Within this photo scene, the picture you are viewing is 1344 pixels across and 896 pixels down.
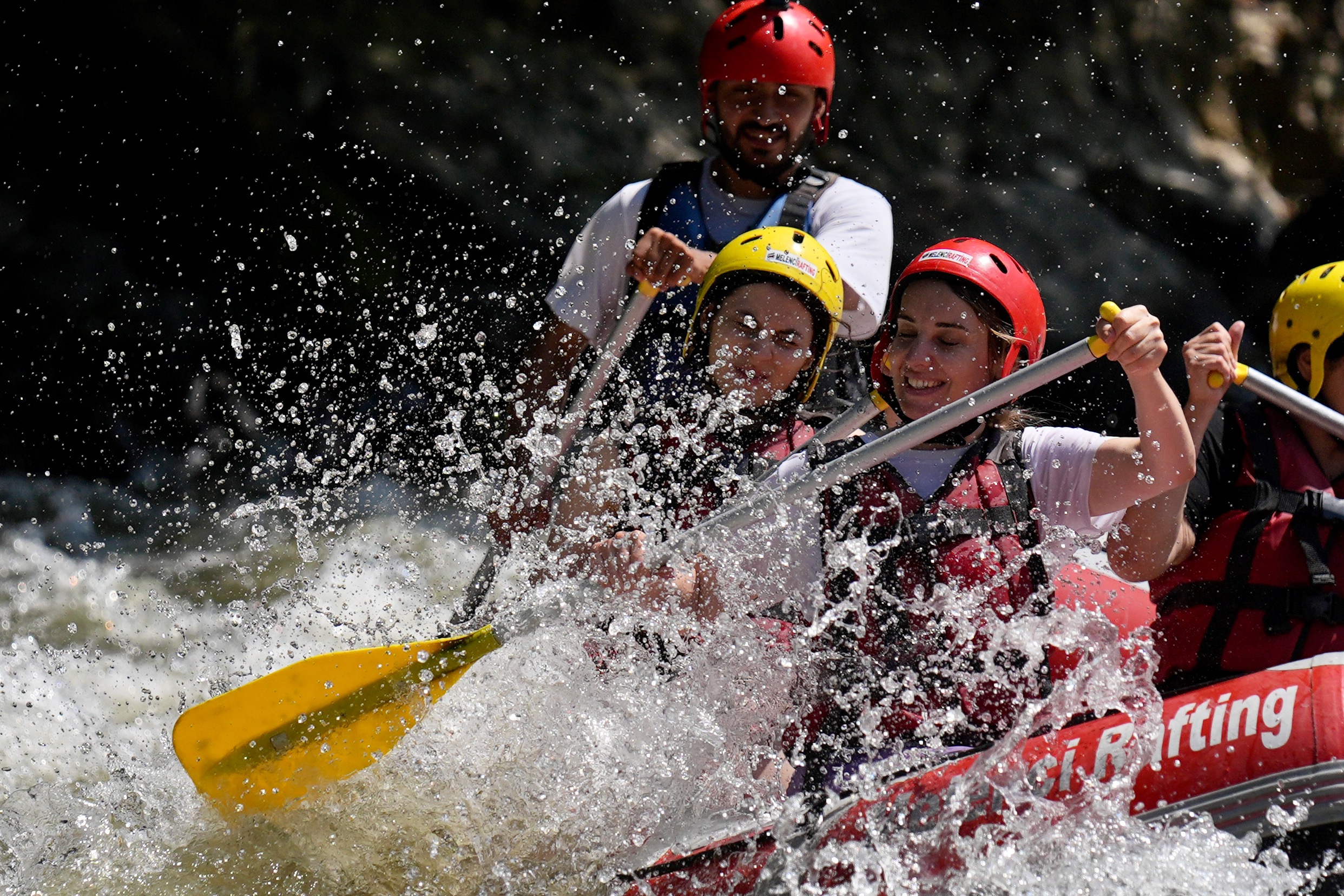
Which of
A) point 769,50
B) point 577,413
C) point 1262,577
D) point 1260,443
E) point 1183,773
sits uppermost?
point 769,50

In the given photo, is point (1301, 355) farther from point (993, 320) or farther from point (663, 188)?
point (663, 188)

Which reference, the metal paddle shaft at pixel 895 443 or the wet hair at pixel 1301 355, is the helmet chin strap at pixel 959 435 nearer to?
the metal paddle shaft at pixel 895 443

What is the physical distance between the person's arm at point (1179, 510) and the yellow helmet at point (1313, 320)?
497 mm

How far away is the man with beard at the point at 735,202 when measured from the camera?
11.0 ft

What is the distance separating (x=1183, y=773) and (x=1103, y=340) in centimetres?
77

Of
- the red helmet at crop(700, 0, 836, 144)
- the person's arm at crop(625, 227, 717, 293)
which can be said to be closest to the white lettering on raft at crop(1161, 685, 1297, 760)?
the person's arm at crop(625, 227, 717, 293)

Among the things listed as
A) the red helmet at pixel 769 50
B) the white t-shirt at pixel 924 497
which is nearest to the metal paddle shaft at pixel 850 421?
the white t-shirt at pixel 924 497

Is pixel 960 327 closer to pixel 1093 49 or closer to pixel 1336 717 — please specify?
pixel 1336 717

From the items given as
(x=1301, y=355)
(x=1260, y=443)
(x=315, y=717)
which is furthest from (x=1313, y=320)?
(x=315, y=717)

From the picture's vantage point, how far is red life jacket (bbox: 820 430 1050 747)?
2258mm

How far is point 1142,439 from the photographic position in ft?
7.24

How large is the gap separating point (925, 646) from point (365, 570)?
3365mm

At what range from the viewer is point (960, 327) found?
2463 millimetres

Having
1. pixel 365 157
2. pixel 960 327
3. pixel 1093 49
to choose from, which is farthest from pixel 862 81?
pixel 960 327
